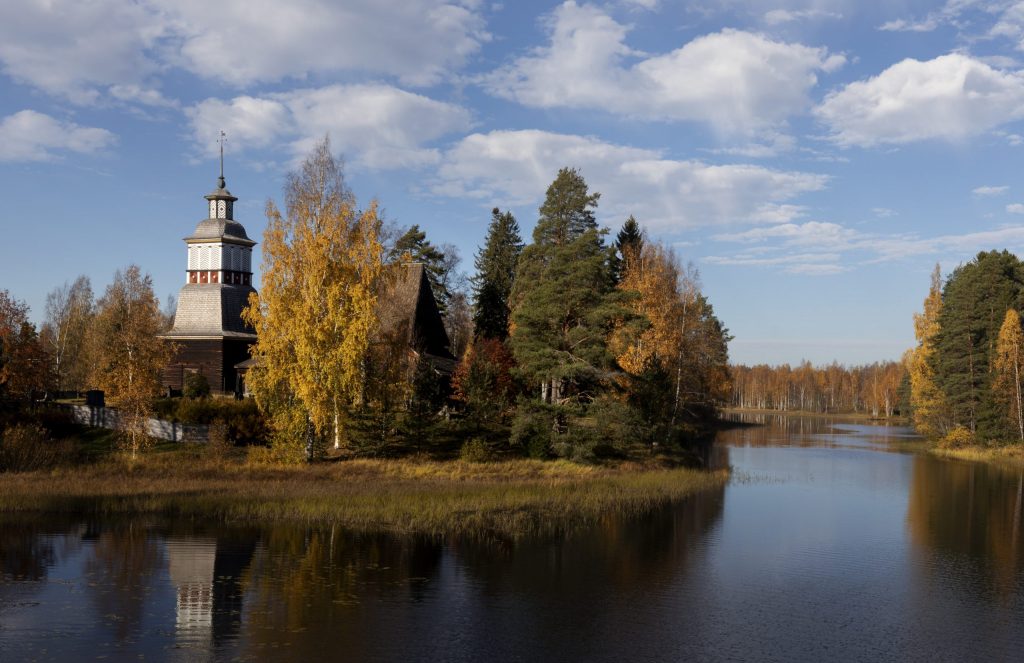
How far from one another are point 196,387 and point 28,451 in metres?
16.7

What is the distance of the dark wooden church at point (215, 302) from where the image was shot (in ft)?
180

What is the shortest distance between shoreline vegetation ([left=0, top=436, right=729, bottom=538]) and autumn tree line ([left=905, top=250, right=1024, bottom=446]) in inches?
1263

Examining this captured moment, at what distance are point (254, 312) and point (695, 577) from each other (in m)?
22.5

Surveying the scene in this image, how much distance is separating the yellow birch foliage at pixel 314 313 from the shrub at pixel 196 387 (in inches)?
606

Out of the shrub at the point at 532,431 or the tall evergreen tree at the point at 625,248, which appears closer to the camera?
the shrub at the point at 532,431

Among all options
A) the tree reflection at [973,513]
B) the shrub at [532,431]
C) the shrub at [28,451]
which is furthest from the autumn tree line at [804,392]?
the shrub at [28,451]

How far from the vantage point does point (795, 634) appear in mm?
17312

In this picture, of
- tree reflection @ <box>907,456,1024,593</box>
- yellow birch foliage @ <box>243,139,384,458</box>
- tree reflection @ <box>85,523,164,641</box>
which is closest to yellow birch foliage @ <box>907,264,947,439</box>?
tree reflection @ <box>907,456,1024,593</box>

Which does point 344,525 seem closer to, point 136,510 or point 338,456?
point 136,510

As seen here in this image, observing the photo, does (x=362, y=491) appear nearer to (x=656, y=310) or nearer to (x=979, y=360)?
(x=656, y=310)

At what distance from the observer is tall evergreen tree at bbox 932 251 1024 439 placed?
2381 inches

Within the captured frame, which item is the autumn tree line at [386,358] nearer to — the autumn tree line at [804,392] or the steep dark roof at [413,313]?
the steep dark roof at [413,313]

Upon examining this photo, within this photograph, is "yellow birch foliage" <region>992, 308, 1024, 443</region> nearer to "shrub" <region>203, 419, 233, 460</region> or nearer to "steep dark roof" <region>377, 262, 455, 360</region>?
"steep dark roof" <region>377, 262, 455, 360</region>

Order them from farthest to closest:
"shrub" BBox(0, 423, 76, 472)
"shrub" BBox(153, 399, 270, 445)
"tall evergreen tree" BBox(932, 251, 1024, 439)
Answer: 1. "tall evergreen tree" BBox(932, 251, 1024, 439)
2. "shrub" BBox(153, 399, 270, 445)
3. "shrub" BBox(0, 423, 76, 472)
